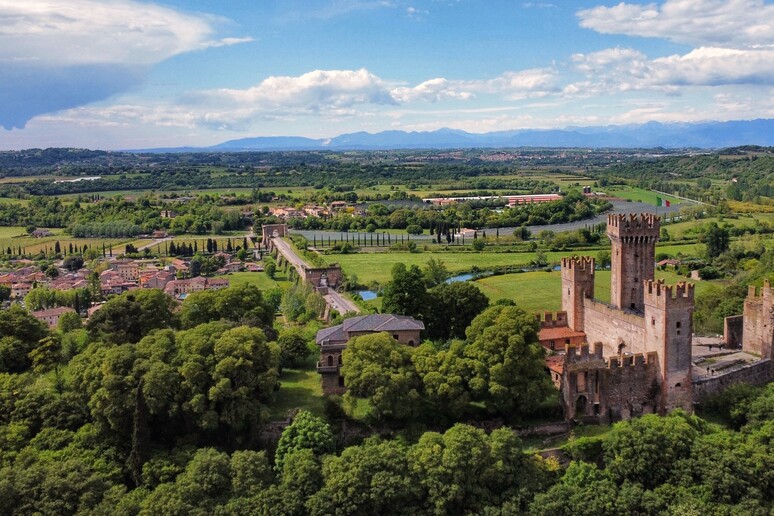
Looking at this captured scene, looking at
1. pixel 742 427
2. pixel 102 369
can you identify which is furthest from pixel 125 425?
pixel 742 427

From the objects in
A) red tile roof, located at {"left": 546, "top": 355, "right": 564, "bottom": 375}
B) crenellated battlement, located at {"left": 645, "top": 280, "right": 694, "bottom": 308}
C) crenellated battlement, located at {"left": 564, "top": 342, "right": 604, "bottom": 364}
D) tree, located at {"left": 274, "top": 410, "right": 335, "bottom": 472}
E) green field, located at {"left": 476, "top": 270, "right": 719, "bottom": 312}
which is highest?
crenellated battlement, located at {"left": 645, "top": 280, "right": 694, "bottom": 308}

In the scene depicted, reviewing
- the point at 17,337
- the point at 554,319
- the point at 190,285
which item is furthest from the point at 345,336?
the point at 190,285

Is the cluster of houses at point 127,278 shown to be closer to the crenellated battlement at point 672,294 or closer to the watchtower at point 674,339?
the crenellated battlement at point 672,294

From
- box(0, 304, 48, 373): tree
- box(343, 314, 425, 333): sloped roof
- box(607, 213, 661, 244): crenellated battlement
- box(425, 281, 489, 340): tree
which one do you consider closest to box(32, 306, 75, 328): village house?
box(0, 304, 48, 373): tree

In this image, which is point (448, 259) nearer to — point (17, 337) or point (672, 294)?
point (672, 294)

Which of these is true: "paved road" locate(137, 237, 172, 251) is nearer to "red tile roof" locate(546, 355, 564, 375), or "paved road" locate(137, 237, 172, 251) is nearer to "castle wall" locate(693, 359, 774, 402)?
"red tile roof" locate(546, 355, 564, 375)

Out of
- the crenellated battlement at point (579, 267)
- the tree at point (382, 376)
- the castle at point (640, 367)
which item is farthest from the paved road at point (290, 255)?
the castle at point (640, 367)
